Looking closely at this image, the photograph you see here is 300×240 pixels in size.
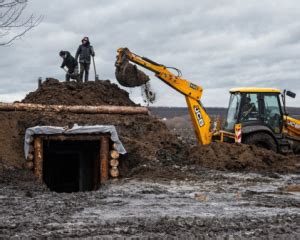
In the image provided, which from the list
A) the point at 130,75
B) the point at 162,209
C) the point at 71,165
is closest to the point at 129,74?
the point at 130,75

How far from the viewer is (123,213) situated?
9.21 m

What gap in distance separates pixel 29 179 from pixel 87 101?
4.30 metres

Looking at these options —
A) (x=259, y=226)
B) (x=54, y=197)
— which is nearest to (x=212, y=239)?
(x=259, y=226)

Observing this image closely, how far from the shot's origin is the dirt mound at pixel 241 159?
52.6ft

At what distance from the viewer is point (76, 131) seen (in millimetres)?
15602

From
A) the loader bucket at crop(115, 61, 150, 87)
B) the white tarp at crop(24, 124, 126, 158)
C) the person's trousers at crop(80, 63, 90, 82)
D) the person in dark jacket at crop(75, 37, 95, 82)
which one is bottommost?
the white tarp at crop(24, 124, 126, 158)

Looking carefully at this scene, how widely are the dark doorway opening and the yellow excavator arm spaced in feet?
10.1

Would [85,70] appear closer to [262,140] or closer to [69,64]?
[69,64]

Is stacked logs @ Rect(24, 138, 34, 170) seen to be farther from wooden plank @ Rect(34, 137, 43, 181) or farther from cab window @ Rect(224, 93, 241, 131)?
cab window @ Rect(224, 93, 241, 131)

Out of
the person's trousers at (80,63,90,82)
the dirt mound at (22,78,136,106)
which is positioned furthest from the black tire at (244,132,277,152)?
the person's trousers at (80,63,90,82)

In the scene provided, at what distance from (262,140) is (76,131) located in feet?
19.7

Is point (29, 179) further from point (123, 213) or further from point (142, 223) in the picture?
point (142, 223)

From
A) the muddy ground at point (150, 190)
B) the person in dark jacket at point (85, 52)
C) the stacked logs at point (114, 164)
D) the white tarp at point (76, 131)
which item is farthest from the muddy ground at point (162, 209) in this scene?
the person in dark jacket at point (85, 52)

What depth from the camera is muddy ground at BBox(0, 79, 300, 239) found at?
7.76 meters
